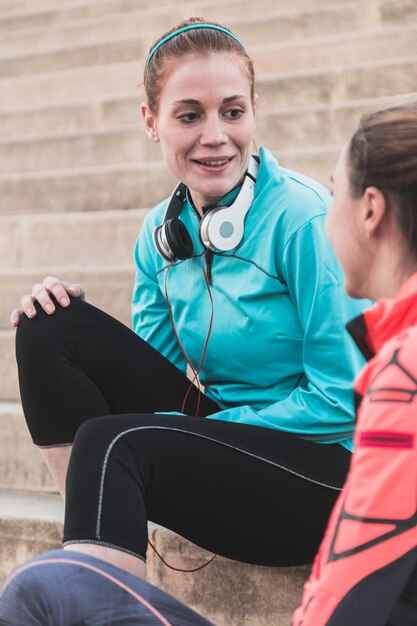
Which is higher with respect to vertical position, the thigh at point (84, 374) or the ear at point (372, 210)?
the ear at point (372, 210)

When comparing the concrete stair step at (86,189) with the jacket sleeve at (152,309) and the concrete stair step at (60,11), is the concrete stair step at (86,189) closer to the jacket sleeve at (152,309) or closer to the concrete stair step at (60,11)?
the jacket sleeve at (152,309)

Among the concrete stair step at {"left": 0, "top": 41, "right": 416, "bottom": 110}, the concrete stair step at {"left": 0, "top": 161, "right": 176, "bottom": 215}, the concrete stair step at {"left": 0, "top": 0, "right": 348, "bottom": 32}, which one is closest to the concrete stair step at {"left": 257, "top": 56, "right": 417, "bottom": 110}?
the concrete stair step at {"left": 0, "top": 41, "right": 416, "bottom": 110}

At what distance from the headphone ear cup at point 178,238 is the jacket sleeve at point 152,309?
0.13 meters

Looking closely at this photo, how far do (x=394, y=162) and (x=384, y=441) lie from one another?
321mm

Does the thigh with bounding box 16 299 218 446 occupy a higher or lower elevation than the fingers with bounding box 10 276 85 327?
lower

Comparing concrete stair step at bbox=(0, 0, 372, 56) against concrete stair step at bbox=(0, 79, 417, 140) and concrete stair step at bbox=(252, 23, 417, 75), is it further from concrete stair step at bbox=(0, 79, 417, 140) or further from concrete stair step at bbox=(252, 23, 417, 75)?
concrete stair step at bbox=(0, 79, 417, 140)

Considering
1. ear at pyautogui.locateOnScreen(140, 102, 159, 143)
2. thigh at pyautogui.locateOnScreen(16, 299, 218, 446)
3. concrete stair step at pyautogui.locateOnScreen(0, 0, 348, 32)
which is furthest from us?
concrete stair step at pyautogui.locateOnScreen(0, 0, 348, 32)

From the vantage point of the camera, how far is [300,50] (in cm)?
355

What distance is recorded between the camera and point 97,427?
139cm

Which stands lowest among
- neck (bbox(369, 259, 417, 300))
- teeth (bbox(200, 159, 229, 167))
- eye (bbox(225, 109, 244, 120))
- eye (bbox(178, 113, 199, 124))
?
neck (bbox(369, 259, 417, 300))

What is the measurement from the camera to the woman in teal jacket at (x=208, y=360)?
1.41m

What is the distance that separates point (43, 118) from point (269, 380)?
2.33 meters

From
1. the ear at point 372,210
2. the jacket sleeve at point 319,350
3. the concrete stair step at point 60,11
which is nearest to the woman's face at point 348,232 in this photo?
the ear at point 372,210

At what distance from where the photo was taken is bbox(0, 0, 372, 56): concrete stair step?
3.74 metres
